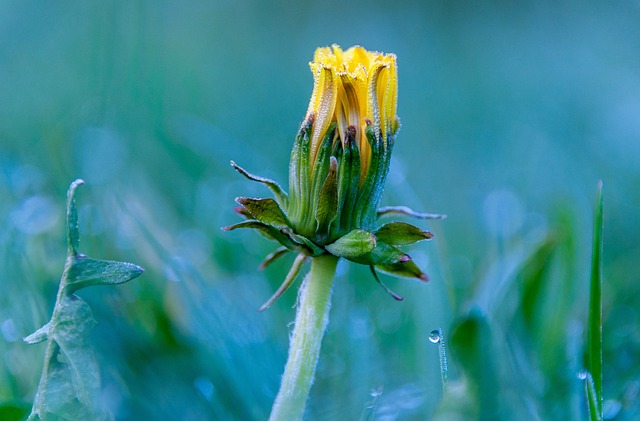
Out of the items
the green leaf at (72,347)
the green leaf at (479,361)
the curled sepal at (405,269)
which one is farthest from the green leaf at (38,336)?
the green leaf at (479,361)

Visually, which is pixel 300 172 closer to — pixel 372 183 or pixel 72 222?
pixel 372 183

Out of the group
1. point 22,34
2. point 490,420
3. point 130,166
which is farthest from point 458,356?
point 22,34

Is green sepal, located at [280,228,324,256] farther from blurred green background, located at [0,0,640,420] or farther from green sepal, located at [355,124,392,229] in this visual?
blurred green background, located at [0,0,640,420]

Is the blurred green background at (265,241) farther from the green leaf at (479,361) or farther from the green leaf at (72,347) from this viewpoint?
the green leaf at (72,347)

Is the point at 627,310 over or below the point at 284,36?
below

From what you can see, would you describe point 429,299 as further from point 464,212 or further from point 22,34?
point 22,34
